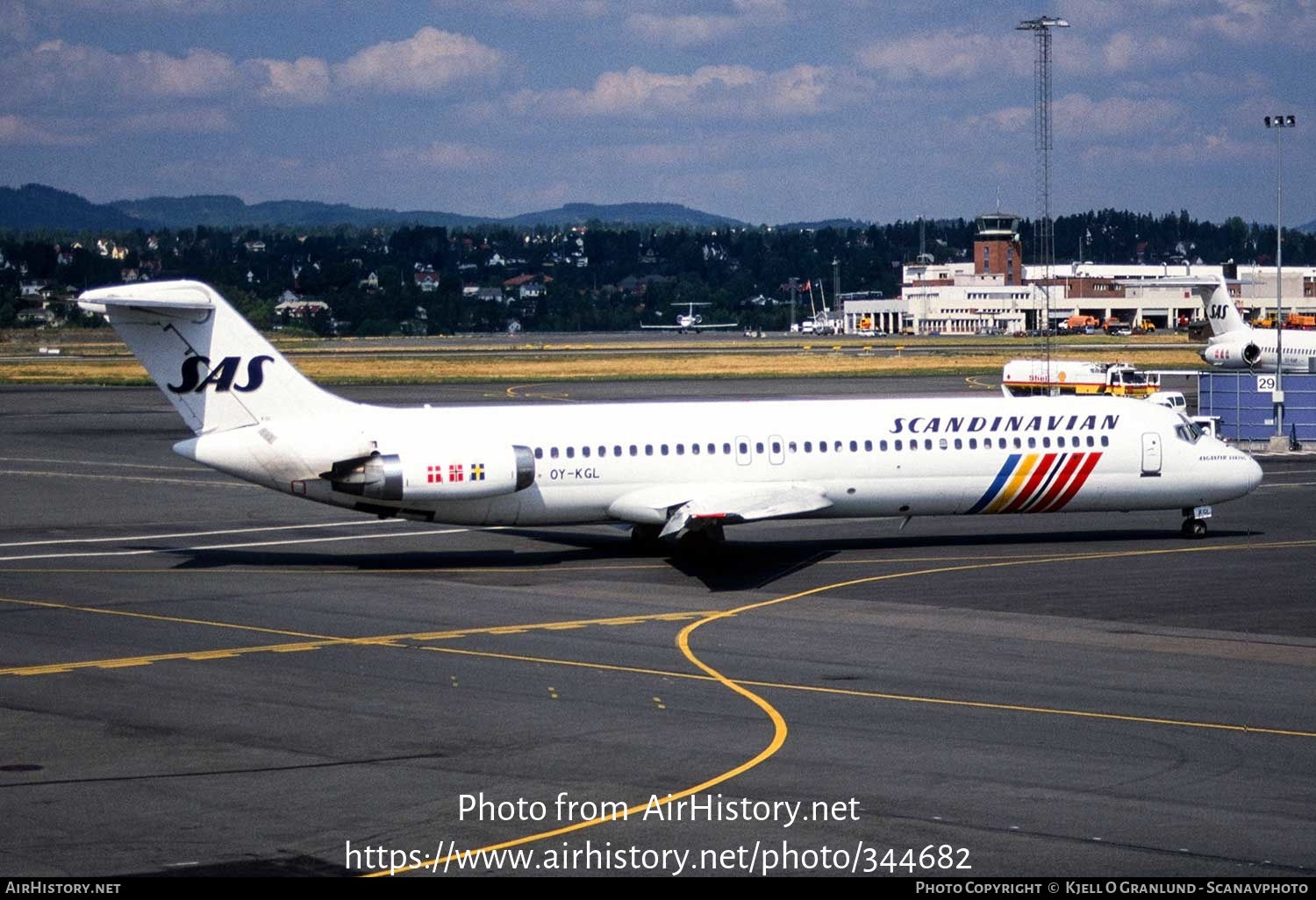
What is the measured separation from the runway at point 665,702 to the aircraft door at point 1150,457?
5.63 feet

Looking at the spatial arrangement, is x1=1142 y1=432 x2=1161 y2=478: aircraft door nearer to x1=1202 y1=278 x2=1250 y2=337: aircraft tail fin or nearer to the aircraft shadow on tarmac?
the aircraft shadow on tarmac

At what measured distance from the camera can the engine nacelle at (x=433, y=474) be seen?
110ft

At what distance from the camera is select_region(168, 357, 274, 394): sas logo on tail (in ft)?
111

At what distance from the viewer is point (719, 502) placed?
34.2 m

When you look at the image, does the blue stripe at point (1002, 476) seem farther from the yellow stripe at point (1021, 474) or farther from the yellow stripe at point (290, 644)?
the yellow stripe at point (290, 644)

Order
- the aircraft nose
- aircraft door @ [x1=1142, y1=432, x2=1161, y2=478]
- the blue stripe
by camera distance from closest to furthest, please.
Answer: the blue stripe → aircraft door @ [x1=1142, y1=432, x2=1161, y2=478] → the aircraft nose

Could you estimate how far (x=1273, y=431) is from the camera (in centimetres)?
6084

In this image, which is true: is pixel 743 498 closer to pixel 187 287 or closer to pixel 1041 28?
pixel 187 287

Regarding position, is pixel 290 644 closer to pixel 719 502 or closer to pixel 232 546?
pixel 719 502

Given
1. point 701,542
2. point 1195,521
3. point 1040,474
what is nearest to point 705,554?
point 701,542

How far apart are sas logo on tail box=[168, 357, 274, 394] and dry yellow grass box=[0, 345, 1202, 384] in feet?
229

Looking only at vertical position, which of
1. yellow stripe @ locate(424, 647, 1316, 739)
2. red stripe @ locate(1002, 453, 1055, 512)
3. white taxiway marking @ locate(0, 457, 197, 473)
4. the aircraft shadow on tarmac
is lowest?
the aircraft shadow on tarmac

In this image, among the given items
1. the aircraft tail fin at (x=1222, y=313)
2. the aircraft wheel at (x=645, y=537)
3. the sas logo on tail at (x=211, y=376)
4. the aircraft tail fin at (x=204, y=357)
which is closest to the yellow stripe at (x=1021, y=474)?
the aircraft wheel at (x=645, y=537)

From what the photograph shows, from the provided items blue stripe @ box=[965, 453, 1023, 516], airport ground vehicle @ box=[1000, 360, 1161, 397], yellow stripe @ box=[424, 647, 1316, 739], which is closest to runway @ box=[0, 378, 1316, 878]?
yellow stripe @ box=[424, 647, 1316, 739]
